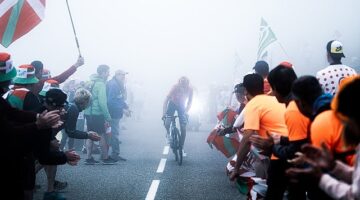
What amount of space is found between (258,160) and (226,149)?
8.64 feet

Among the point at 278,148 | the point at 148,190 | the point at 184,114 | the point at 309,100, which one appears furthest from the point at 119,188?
the point at 309,100

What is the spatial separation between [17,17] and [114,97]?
5535 mm

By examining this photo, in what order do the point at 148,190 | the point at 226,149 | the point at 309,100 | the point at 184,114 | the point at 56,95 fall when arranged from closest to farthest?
1. the point at 309,100
2. the point at 56,95
3. the point at 148,190
4. the point at 226,149
5. the point at 184,114

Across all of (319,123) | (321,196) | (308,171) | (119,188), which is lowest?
(119,188)

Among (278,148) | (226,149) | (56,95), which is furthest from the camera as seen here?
(226,149)

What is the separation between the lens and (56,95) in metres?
6.44

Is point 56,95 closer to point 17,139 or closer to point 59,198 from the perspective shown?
point 59,198

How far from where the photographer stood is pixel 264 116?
5.45 m

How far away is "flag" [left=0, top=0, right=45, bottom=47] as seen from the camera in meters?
7.34

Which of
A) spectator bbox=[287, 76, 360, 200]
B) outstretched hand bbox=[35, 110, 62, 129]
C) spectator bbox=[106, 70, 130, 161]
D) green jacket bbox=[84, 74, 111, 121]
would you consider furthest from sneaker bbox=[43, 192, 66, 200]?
spectator bbox=[106, 70, 130, 161]

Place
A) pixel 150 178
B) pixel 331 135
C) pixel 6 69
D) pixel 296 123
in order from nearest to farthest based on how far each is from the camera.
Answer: pixel 331 135 < pixel 296 123 < pixel 6 69 < pixel 150 178

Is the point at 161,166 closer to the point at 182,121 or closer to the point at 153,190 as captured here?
the point at 182,121

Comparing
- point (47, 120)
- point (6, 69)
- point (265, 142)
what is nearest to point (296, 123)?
point (265, 142)

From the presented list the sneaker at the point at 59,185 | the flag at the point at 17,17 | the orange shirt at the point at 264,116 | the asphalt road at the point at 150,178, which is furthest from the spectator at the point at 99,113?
the orange shirt at the point at 264,116
